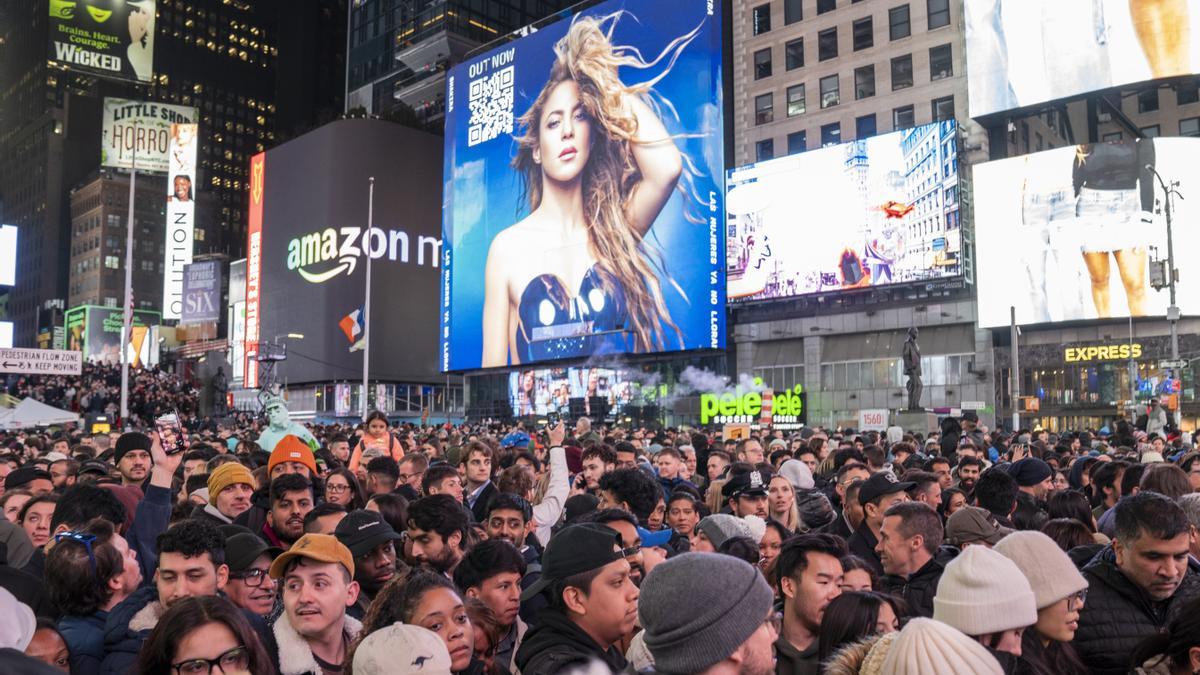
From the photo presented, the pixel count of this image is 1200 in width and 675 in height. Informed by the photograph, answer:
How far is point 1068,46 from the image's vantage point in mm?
44312

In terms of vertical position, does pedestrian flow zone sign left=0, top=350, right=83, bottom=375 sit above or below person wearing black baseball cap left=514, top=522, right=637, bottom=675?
above

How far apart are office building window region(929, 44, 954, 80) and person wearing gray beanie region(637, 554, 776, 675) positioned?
50015 millimetres

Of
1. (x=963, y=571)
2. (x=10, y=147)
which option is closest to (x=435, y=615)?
(x=963, y=571)

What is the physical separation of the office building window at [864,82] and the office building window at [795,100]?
10.3 ft

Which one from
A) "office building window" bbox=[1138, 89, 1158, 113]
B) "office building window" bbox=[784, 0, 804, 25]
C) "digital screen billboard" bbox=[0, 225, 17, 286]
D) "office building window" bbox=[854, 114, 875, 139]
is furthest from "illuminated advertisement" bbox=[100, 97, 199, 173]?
"office building window" bbox=[1138, 89, 1158, 113]

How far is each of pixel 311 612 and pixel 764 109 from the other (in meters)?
53.7

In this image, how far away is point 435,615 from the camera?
4.17m

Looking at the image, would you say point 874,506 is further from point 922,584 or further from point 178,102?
point 178,102

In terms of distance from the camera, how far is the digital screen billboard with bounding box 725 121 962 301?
45.2m

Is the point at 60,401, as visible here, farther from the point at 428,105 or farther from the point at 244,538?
the point at 428,105

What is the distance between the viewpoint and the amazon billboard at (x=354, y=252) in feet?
235

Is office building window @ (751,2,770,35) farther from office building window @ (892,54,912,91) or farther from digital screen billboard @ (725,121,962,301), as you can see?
digital screen billboard @ (725,121,962,301)

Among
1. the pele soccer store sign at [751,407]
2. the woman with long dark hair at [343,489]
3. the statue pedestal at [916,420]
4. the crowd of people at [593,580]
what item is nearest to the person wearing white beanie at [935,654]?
the crowd of people at [593,580]

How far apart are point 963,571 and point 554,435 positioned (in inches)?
426
